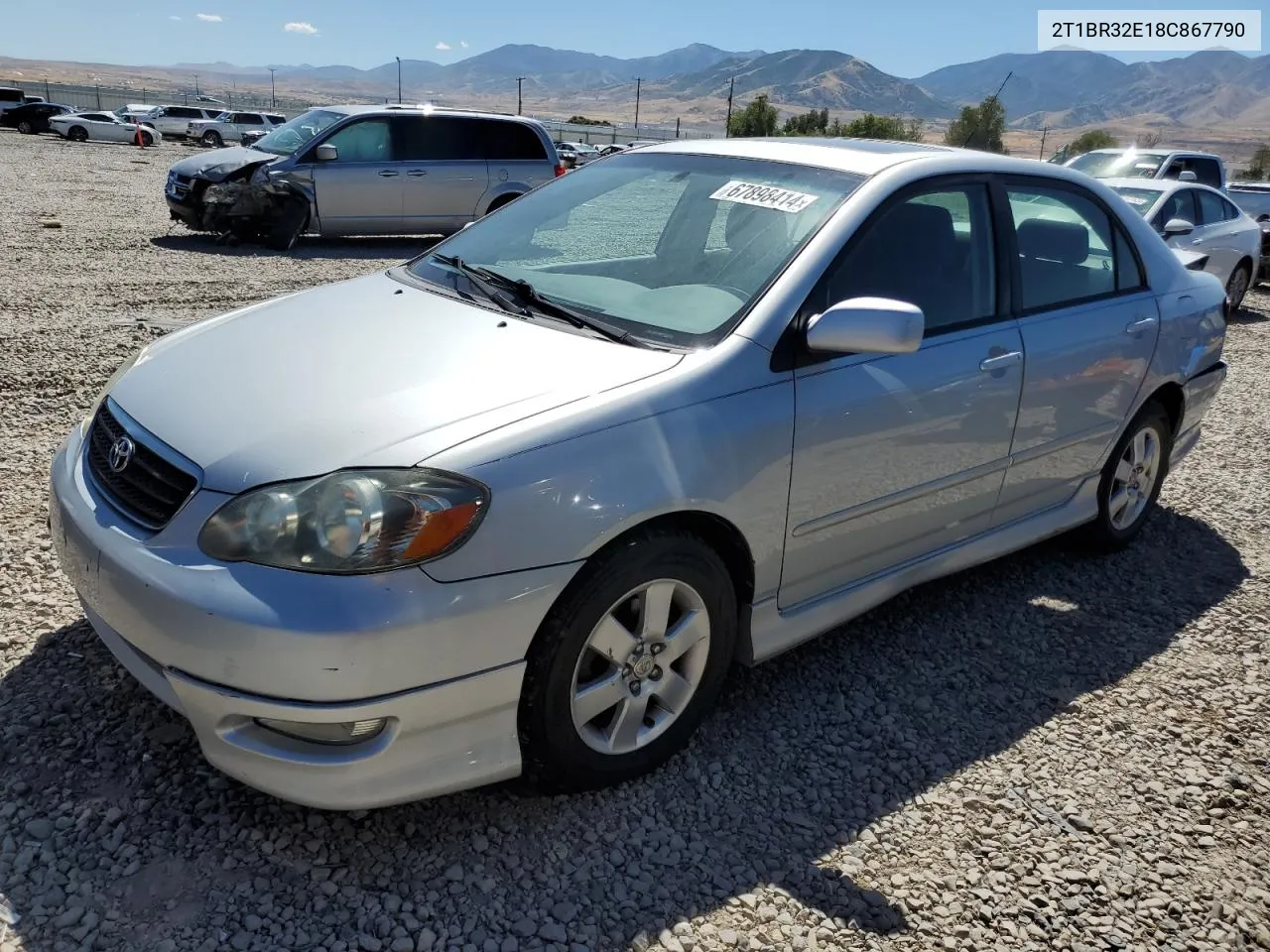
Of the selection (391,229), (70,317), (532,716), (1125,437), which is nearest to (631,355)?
(532,716)

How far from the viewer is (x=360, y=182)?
469 inches

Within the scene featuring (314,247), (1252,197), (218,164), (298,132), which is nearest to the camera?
(218,164)

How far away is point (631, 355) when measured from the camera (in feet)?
8.74

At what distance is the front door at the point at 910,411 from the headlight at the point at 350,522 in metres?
1.06

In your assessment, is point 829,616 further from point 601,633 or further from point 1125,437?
point 1125,437

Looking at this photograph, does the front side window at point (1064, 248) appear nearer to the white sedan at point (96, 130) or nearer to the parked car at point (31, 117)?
the white sedan at point (96, 130)

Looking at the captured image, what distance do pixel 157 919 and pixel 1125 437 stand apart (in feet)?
13.1

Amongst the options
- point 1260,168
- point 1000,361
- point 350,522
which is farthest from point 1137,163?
point 1260,168

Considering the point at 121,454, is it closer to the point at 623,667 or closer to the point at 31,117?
the point at 623,667

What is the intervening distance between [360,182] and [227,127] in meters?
33.0

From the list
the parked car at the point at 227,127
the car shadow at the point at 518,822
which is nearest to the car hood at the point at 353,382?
the car shadow at the point at 518,822

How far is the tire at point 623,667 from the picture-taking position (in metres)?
2.36

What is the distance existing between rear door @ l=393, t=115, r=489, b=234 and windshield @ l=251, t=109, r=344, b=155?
0.97 meters

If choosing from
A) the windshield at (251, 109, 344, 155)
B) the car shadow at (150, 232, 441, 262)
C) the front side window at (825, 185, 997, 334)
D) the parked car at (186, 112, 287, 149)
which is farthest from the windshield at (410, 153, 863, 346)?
the parked car at (186, 112, 287, 149)
